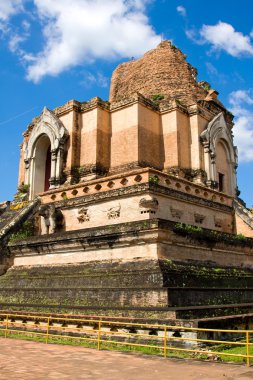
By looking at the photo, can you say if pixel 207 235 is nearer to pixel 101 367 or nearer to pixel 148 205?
pixel 148 205

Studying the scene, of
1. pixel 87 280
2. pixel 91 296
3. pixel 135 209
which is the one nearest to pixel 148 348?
pixel 91 296

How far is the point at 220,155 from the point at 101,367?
16526 millimetres

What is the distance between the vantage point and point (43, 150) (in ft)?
74.7

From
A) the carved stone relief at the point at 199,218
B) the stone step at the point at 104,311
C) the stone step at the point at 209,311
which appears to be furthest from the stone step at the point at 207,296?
the carved stone relief at the point at 199,218

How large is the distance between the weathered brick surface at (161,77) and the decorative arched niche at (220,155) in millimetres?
1940

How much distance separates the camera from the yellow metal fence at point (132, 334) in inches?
330

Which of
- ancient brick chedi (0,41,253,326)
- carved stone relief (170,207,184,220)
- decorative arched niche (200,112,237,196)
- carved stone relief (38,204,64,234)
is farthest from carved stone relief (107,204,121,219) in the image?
decorative arched niche (200,112,237,196)

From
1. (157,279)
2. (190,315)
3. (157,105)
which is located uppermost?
(157,105)

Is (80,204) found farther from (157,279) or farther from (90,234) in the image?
(157,279)

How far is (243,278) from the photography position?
14109 millimetres

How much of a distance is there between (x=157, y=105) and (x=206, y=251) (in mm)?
9354

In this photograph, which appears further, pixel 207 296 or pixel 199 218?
pixel 199 218

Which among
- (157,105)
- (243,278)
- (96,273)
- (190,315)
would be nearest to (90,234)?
(96,273)

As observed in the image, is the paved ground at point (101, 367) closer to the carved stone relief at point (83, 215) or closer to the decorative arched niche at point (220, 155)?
the carved stone relief at point (83, 215)
